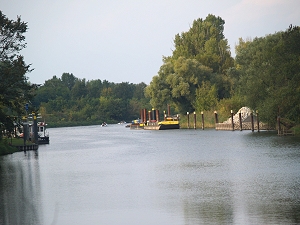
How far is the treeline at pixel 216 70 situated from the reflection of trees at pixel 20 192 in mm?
32237

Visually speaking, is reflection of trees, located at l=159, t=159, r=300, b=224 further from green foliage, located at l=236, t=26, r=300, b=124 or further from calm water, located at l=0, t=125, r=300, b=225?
green foliage, located at l=236, t=26, r=300, b=124

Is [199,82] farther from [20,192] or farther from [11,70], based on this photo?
[20,192]

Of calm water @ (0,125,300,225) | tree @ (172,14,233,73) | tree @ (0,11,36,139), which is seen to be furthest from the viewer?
tree @ (172,14,233,73)

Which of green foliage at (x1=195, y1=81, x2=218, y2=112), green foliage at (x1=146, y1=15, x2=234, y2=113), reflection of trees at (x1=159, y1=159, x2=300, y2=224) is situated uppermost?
green foliage at (x1=146, y1=15, x2=234, y2=113)

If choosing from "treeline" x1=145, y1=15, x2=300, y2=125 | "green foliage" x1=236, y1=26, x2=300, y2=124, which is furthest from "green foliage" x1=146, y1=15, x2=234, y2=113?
"green foliage" x1=236, y1=26, x2=300, y2=124

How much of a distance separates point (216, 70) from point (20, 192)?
82.6 m

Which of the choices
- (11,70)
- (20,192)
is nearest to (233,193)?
(20,192)

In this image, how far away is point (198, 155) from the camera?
46.7m

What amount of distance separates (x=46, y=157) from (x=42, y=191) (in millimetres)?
22364

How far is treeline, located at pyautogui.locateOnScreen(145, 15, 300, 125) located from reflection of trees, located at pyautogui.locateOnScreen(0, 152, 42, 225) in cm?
3224

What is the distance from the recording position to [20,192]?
28.2 metres

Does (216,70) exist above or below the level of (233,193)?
above

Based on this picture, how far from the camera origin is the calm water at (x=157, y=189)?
20.7 metres

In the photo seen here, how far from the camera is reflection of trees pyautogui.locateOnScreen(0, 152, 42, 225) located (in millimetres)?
21569
